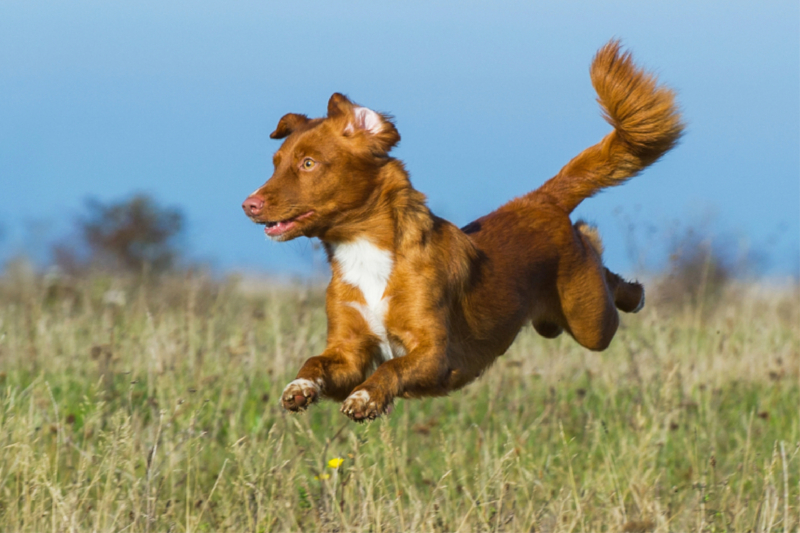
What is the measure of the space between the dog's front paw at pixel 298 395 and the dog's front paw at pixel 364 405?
17cm

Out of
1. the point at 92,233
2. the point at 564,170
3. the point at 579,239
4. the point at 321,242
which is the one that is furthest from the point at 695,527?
the point at 92,233

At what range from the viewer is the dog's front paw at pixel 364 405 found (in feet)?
11.3

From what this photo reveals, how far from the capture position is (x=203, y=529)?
202 inches

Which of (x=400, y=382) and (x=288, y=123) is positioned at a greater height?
(x=288, y=123)

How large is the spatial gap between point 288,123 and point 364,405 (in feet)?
5.64

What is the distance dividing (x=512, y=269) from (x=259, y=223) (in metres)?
1.51

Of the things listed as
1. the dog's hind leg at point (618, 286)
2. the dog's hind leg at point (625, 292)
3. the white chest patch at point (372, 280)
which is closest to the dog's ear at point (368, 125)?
the white chest patch at point (372, 280)

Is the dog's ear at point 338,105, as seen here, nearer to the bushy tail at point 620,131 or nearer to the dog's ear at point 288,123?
the dog's ear at point 288,123

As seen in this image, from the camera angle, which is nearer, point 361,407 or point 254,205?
point 361,407

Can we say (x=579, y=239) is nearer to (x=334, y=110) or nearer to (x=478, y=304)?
(x=478, y=304)

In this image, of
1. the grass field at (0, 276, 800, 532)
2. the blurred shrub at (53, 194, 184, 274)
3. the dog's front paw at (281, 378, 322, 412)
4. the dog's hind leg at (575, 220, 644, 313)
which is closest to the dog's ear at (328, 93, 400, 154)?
the dog's front paw at (281, 378, 322, 412)

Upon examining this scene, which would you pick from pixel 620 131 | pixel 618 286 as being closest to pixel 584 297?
pixel 618 286

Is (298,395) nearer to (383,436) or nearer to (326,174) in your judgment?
(383,436)

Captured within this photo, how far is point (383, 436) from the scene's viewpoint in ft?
14.0
